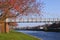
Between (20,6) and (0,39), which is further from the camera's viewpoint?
(0,39)

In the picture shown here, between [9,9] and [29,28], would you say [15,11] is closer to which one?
[9,9]

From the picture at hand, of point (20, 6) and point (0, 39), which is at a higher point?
point (20, 6)

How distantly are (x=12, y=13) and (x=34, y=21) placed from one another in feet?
244

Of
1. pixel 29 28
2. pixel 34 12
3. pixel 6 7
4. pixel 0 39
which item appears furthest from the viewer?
pixel 29 28

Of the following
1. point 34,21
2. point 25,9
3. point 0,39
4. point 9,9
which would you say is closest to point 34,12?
point 25,9

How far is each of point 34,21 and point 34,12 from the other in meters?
74.9

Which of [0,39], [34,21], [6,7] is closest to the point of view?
[6,7]

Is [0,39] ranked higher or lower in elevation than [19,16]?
lower

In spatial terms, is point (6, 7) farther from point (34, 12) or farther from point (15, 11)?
point (34, 12)

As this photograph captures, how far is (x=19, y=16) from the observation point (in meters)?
21.9

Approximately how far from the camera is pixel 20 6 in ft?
69.6

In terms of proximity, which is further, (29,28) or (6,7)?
(29,28)

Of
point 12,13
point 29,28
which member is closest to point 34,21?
point 12,13

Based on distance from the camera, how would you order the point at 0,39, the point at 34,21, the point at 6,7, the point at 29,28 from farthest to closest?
the point at 29,28, the point at 34,21, the point at 0,39, the point at 6,7
